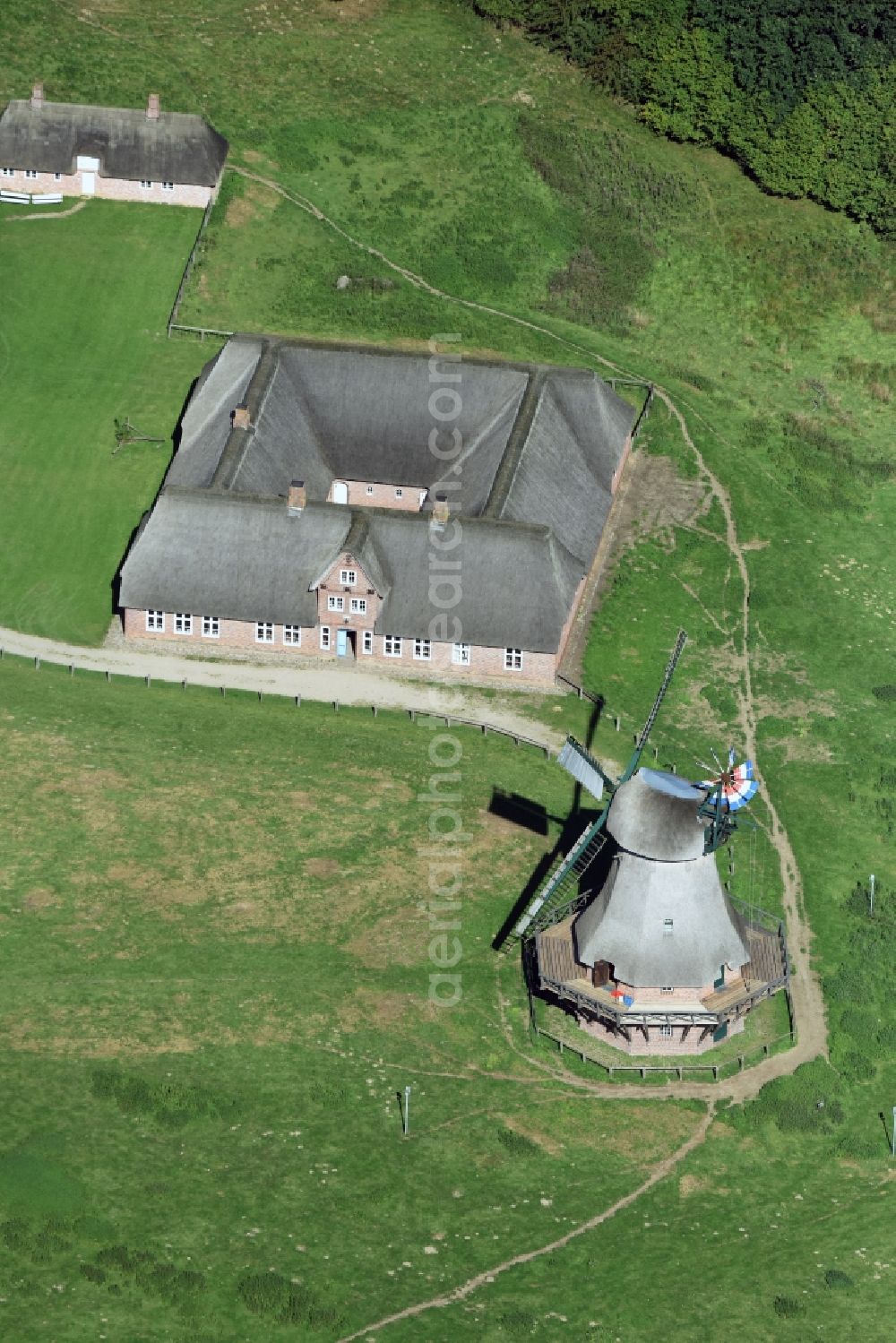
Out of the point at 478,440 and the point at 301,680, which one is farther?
the point at 478,440

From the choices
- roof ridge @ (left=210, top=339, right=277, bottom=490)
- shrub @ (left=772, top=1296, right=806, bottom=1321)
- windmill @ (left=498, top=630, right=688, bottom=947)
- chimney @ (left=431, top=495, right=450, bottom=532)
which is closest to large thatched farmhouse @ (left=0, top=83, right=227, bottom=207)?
roof ridge @ (left=210, top=339, right=277, bottom=490)

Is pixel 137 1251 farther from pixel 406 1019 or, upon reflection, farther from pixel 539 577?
pixel 539 577

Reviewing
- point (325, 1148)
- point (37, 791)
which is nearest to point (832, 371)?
point (37, 791)

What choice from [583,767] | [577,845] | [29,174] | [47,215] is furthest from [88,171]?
[577,845]

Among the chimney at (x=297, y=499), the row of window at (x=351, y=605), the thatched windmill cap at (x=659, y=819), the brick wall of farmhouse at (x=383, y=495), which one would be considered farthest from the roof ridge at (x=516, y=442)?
the thatched windmill cap at (x=659, y=819)

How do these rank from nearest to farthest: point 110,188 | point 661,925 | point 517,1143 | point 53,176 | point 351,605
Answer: point 517,1143, point 661,925, point 351,605, point 53,176, point 110,188

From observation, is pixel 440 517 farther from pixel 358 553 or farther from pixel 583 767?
pixel 583 767

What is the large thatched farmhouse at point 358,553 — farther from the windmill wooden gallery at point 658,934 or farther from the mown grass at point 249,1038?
the windmill wooden gallery at point 658,934
